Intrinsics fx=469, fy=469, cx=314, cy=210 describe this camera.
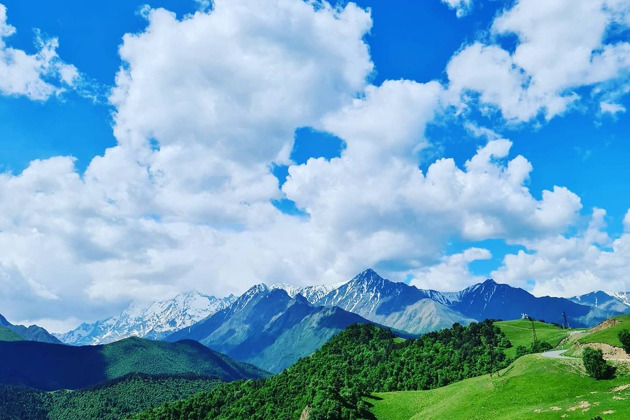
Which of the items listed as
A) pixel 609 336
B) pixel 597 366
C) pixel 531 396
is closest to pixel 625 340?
pixel 597 366

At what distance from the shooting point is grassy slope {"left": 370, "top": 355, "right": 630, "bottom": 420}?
78375 millimetres

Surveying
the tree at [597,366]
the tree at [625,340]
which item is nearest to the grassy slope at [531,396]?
the tree at [597,366]

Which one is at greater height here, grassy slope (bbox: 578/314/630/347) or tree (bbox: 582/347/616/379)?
grassy slope (bbox: 578/314/630/347)

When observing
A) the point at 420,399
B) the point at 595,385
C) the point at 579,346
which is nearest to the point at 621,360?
the point at 595,385

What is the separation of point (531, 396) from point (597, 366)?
562 inches

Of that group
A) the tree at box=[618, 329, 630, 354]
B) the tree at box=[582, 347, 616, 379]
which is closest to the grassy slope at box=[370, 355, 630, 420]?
the tree at box=[582, 347, 616, 379]

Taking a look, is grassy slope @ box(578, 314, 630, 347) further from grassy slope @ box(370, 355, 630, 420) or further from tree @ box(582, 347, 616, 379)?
grassy slope @ box(370, 355, 630, 420)

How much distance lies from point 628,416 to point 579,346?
A: 175 feet

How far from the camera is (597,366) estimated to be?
94125 millimetres

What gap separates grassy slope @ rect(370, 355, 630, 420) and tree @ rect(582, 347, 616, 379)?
1.82 meters

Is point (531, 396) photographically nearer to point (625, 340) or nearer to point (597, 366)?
point (597, 366)

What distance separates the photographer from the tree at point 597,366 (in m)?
93.8

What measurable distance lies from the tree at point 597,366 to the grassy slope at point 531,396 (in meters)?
1.82

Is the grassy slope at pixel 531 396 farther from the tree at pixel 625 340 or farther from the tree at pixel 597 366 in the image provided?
the tree at pixel 625 340
